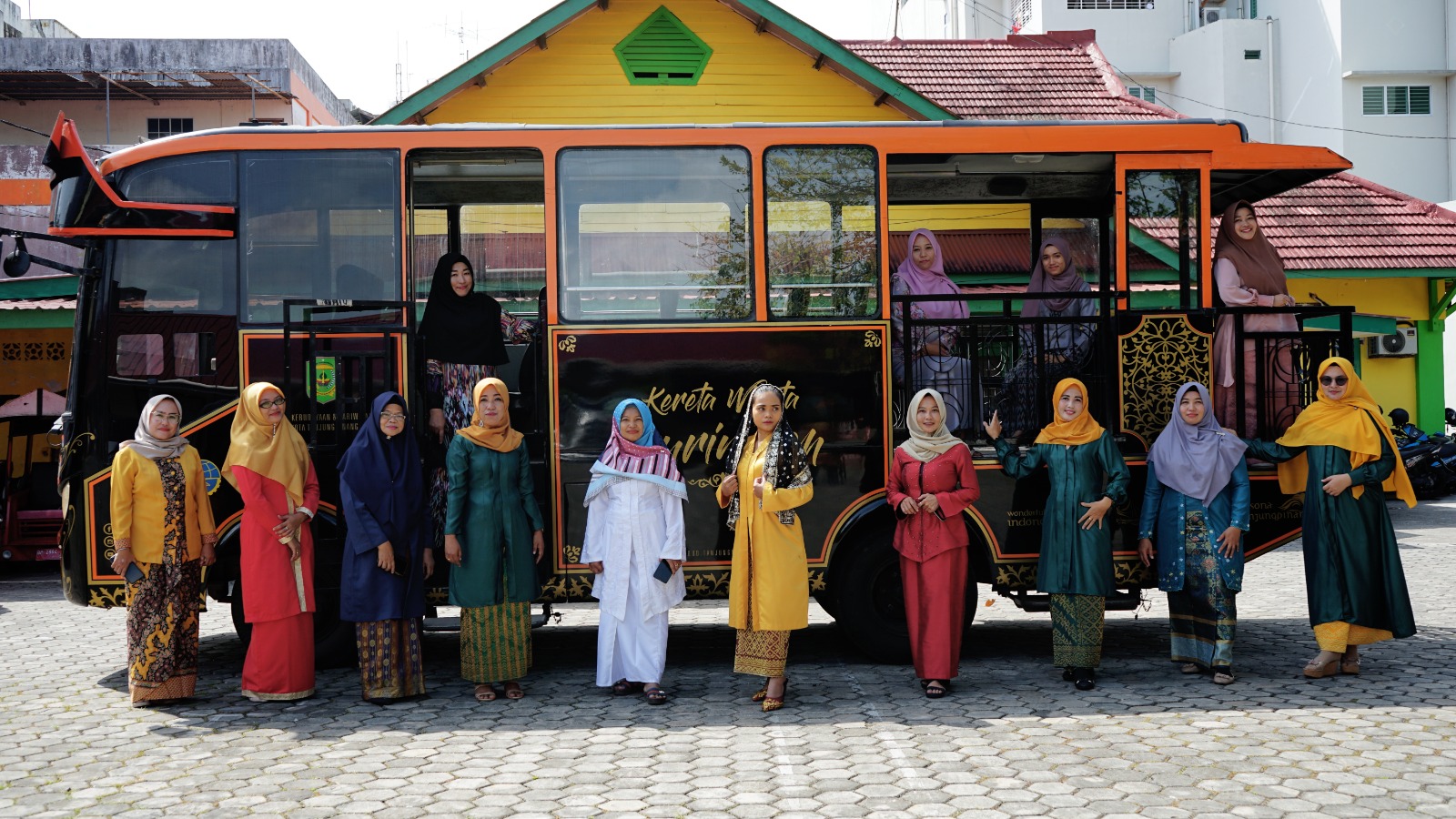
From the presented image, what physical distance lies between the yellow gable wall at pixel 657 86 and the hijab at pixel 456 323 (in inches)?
299

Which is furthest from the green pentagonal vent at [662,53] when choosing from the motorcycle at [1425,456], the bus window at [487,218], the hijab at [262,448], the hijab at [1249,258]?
the motorcycle at [1425,456]

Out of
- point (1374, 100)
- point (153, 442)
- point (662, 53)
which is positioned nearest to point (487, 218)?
point (153, 442)

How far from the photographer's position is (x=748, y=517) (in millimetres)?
6488

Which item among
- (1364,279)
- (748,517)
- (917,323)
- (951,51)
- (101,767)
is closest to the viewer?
(101,767)

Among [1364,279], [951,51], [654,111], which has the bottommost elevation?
[1364,279]

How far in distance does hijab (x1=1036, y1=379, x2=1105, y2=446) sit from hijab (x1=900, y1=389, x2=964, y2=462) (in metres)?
0.60

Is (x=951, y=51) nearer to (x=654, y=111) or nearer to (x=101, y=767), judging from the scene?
(x=654, y=111)

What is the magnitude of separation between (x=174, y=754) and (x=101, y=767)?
30cm

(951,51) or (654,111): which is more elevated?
(951,51)

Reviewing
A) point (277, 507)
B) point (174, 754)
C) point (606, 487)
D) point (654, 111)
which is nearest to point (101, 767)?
point (174, 754)

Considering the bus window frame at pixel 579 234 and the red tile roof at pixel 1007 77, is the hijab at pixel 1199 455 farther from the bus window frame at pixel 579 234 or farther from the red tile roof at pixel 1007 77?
the red tile roof at pixel 1007 77

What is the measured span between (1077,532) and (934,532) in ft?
2.65

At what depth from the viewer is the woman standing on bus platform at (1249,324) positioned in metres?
7.50

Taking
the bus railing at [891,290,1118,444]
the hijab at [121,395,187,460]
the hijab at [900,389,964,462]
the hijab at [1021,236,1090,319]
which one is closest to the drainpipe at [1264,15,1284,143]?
the hijab at [1021,236,1090,319]
